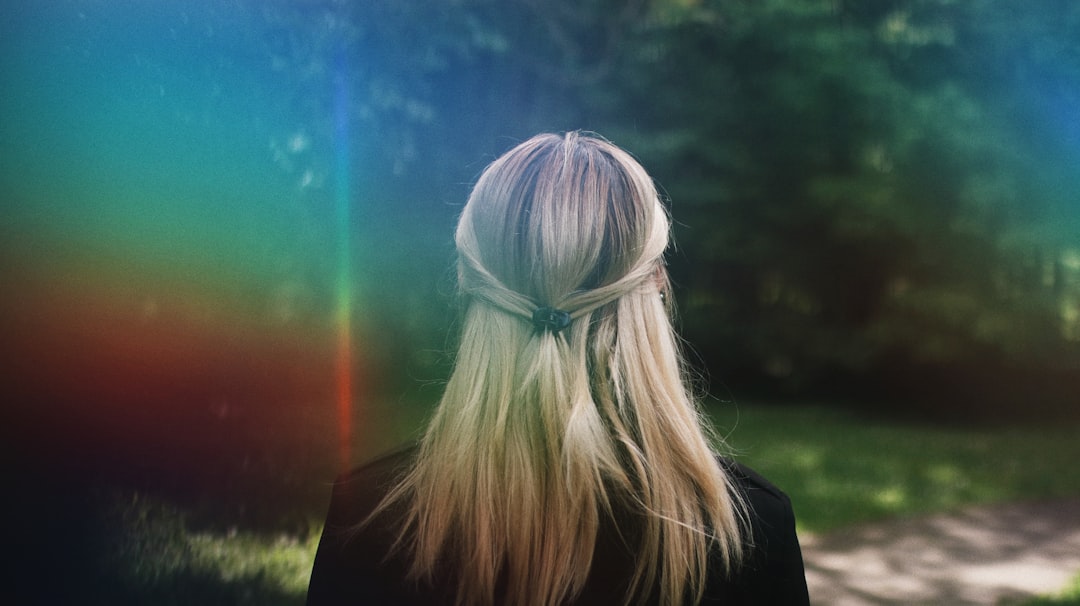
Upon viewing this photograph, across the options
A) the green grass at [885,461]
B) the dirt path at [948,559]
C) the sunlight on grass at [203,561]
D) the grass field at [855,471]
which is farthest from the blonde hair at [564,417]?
the green grass at [885,461]

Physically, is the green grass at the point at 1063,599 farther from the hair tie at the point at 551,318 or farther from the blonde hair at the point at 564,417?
the hair tie at the point at 551,318

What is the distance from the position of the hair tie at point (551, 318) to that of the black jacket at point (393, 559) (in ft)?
0.95

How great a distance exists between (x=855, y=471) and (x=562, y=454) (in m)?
4.27

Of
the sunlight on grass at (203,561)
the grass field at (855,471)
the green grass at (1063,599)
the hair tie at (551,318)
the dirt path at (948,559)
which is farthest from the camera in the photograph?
the dirt path at (948,559)

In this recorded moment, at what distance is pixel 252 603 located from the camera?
2.60m

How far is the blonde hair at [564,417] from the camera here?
106 centimetres

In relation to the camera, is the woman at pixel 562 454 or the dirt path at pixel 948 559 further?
the dirt path at pixel 948 559

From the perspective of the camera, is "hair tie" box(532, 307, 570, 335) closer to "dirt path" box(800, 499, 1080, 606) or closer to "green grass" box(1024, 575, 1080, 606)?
"dirt path" box(800, 499, 1080, 606)

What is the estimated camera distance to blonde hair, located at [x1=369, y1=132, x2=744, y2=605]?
3.47 ft

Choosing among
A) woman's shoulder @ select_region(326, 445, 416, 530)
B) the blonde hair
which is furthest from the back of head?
woman's shoulder @ select_region(326, 445, 416, 530)

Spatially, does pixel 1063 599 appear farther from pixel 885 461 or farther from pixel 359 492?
pixel 359 492

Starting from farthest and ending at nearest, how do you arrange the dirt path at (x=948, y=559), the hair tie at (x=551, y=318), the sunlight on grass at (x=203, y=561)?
the dirt path at (x=948, y=559), the sunlight on grass at (x=203, y=561), the hair tie at (x=551, y=318)

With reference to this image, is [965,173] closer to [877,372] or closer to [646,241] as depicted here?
[877,372]

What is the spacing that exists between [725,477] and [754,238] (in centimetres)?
435
